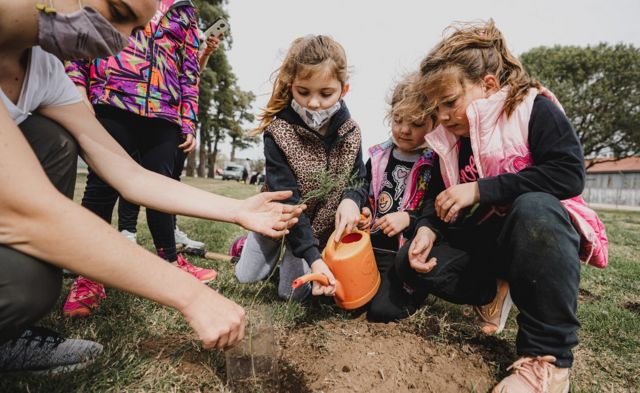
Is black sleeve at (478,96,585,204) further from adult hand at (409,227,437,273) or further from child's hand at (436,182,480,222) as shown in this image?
adult hand at (409,227,437,273)

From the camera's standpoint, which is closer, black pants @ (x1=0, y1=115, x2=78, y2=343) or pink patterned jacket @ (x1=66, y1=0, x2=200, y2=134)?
black pants @ (x1=0, y1=115, x2=78, y2=343)

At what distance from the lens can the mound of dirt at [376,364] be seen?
1546mm

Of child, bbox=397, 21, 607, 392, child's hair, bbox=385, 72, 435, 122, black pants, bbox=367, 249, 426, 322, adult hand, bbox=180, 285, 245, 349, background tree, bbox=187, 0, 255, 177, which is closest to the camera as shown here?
adult hand, bbox=180, 285, 245, 349

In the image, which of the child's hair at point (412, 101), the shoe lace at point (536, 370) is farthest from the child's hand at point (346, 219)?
the shoe lace at point (536, 370)

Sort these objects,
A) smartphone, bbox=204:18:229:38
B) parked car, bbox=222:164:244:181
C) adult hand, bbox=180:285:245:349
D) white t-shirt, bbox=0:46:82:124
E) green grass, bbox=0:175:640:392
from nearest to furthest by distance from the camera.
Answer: adult hand, bbox=180:285:245:349 < white t-shirt, bbox=0:46:82:124 < green grass, bbox=0:175:640:392 < smartphone, bbox=204:18:229:38 < parked car, bbox=222:164:244:181

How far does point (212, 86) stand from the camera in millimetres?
22594

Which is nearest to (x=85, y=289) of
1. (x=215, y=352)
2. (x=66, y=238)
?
(x=215, y=352)

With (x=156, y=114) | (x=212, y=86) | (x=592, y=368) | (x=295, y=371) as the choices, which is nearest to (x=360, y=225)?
(x=295, y=371)

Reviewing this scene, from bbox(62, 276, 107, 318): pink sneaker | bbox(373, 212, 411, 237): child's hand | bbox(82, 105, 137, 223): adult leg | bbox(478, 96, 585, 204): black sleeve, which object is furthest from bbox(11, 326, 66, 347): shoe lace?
bbox(478, 96, 585, 204): black sleeve

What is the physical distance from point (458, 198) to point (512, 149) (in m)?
0.40

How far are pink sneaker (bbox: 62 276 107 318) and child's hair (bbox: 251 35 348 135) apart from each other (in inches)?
53.2

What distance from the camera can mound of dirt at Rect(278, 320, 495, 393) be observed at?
1.55 metres

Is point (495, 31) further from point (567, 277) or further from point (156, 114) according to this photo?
point (156, 114)

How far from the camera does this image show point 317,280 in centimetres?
189
